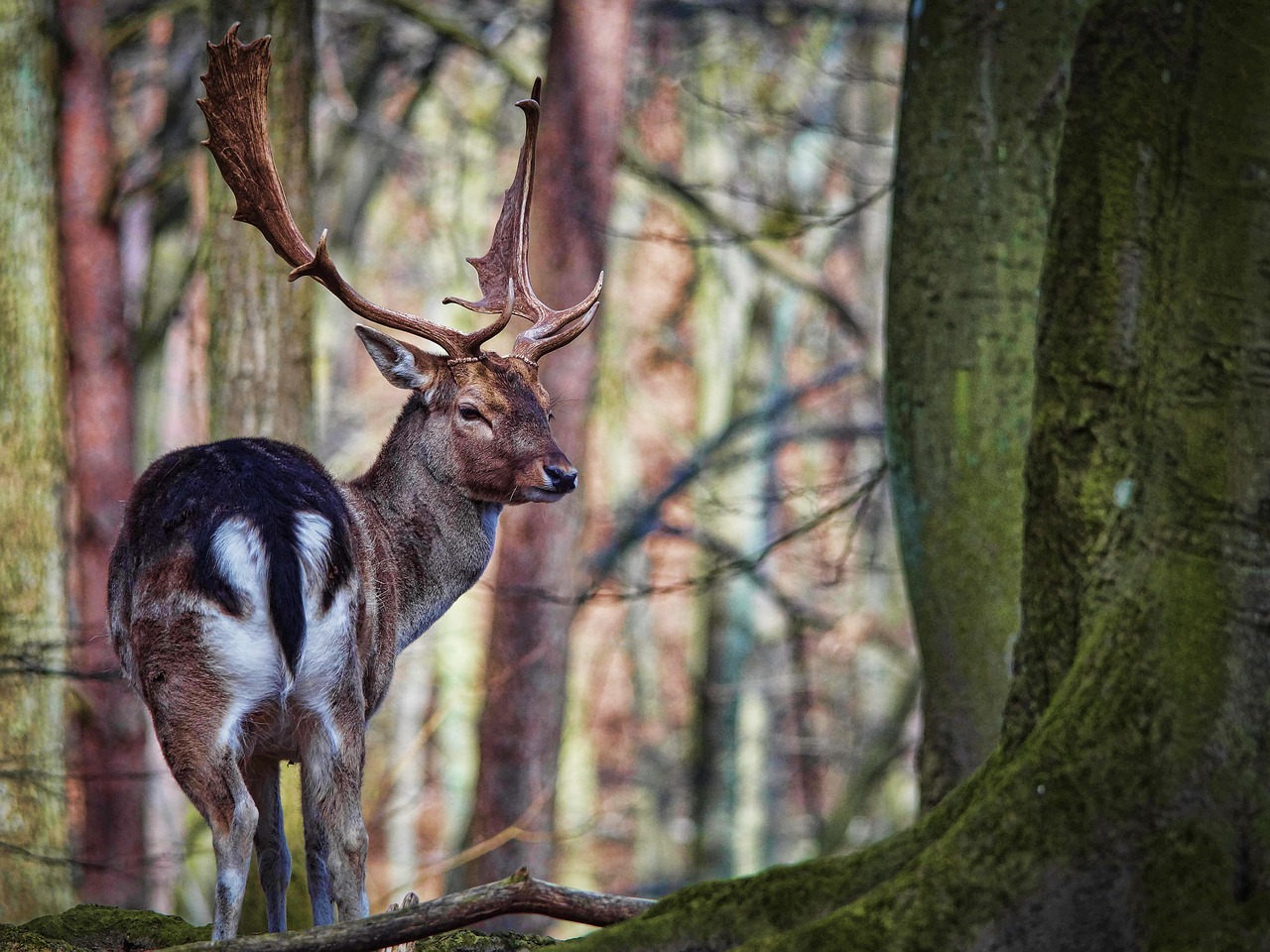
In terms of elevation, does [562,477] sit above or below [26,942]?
above

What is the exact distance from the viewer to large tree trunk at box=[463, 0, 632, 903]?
10266 millimetres

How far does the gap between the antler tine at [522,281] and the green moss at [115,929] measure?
2.53 meters

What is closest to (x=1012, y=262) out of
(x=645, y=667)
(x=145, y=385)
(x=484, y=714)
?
(x=484, y=714)

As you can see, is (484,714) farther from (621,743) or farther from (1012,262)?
(621,743)

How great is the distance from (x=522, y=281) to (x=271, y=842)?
264 cm

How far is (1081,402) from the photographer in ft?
13.1

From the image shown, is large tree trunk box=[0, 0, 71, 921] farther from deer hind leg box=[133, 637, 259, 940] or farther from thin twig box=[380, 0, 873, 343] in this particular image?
deer hind leg box=[133, 637, 259, 940]

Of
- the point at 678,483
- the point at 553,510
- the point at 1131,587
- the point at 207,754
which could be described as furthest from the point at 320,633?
the point at 678,483

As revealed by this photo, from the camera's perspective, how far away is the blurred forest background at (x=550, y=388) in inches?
333

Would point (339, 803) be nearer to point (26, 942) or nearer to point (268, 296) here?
point (26, 942)

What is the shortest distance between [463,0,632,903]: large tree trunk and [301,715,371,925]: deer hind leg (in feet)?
17.4

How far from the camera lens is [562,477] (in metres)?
5.93

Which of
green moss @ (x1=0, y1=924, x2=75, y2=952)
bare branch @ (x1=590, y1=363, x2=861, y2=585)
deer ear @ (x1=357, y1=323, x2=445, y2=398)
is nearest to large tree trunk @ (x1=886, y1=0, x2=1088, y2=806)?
deer ear @ (x1=357, y1=323, x2=445, y2=398)

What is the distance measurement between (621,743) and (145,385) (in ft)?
50.1
